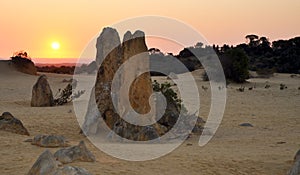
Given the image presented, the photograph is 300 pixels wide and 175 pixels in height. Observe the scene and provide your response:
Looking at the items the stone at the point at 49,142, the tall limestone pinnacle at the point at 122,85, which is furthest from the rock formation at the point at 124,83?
the stone at the point at 49,142

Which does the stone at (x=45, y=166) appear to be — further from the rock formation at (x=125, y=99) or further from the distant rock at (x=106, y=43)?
the distant rock at (x=106, y=43)

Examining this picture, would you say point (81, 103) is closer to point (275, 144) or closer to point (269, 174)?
point (275, 144)

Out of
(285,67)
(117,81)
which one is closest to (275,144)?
(117,81)

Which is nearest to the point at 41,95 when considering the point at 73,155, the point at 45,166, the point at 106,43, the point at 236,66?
the point at 106,43

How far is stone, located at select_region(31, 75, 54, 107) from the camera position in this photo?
19531 millimetres

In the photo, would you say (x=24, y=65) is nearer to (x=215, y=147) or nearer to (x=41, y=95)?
(x=41, y=95)

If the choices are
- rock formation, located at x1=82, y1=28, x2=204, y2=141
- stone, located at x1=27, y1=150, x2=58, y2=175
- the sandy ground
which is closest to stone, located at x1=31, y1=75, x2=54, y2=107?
the sandy ground

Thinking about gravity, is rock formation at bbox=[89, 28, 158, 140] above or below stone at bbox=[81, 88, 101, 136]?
above

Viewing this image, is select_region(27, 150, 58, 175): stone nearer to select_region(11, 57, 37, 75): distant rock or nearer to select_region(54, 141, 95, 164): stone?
select_region(54, 141, 95, 164): stone

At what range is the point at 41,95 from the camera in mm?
19656

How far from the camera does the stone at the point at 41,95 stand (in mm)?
19531

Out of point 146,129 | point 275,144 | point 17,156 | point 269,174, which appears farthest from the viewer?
point 146,129

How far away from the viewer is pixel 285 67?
171 feet

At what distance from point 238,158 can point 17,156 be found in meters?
4.30
